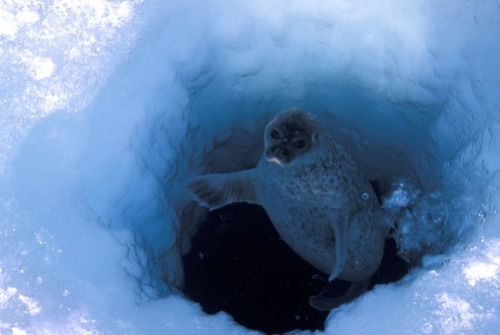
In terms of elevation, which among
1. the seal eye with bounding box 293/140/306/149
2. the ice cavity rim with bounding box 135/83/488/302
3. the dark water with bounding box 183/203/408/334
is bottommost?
the dark water with bounding box 183/203/408/334

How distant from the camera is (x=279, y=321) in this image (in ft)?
12.9

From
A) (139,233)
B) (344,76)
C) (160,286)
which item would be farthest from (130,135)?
(344,76)

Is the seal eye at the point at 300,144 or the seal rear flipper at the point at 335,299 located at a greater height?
the seal eye at the point at 300,144

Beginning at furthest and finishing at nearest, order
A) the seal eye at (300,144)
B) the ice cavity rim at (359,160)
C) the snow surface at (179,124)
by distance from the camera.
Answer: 1. the ice cavity rim at (359,160)
2. the seal eye at (300,144)
3. the snow surface at (179,124)

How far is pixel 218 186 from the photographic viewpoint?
3.40 meters

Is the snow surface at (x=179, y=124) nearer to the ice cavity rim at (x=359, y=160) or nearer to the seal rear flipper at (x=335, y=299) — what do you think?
the ice cavity rim at (x=359, y=160)

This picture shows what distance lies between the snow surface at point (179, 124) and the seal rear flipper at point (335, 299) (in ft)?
1.98

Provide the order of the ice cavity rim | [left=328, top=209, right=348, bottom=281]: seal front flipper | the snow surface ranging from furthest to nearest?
the ice cavity rim → [left=328, top=209, right=348, bottom=281]: seal front flipper → the snow surface

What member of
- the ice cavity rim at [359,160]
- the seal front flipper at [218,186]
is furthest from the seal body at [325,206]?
the ice cavity rim at [359,160]

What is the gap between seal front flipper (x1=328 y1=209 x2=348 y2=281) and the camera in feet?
9.76

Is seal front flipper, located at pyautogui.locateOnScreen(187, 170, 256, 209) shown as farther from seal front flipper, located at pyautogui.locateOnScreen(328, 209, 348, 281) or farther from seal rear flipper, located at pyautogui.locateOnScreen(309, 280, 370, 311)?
seal rear flipper, located at pyautogui.locateOnScreen(309, 280, 370, 311)

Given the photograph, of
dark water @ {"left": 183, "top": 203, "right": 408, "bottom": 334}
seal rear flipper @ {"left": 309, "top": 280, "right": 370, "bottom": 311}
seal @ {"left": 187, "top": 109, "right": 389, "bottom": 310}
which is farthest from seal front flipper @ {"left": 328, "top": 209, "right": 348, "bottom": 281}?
dark water @ {"left": 183, "top": 203, "right": 408, "bottom": 334}

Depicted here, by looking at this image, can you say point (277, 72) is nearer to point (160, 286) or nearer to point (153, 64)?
point (153, 64)

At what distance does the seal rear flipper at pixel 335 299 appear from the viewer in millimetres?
3461
